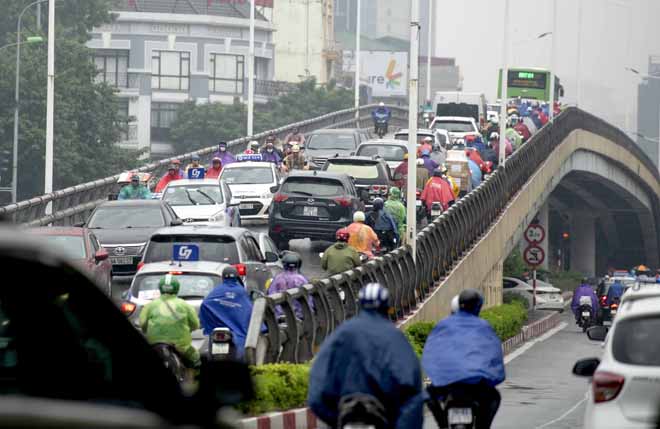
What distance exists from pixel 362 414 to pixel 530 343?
33760mm

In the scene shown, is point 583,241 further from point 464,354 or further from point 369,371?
point 369,371

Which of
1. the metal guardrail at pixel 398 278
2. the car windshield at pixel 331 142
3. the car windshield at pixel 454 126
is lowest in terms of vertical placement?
the metal guardrail at pixel 398 278

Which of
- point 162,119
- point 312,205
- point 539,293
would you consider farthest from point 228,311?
point 162,119

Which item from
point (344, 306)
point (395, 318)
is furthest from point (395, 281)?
point (344, 306)

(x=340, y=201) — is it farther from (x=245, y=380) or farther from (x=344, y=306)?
(x=245, y=380)

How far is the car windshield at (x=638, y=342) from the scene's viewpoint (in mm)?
8938

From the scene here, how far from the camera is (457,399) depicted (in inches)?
422

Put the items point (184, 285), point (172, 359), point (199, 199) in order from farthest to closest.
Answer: point (199, 199)
point (184, 285)
point (172, 359)

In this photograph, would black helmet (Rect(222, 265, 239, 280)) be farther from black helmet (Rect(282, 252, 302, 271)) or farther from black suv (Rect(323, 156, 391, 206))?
black suv (Rect(323, 156, 391, 206))

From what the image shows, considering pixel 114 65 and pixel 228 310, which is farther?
pixel 114 65

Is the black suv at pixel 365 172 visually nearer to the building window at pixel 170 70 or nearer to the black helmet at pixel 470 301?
the black helmet at pixel 470 301

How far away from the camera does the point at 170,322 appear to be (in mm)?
14820

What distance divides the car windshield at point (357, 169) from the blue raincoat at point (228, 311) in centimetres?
2144

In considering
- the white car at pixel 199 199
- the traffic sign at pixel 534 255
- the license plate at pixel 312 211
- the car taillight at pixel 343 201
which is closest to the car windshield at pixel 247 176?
the white car at pixel 199 199
